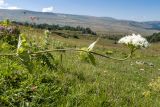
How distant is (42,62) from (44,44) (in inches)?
90.2

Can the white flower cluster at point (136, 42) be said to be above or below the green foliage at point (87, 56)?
above

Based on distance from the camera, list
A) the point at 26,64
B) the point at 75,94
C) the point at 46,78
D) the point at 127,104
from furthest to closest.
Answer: the point at 127,104
the point at 46,78
the point at 75,94
the point at 26,64

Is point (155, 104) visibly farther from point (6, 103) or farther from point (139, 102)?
point (6, 103)

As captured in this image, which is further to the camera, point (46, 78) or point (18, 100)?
point (46, 78)

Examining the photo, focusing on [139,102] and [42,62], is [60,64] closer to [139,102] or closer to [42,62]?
[42,62]

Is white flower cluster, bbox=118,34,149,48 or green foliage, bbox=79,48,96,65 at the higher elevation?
white flower cluster, bbox=118,34,149,48

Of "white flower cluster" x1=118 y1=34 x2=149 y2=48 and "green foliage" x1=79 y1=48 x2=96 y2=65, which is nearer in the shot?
"green foliage" x1=79 y1=48 x2=96 y2=65

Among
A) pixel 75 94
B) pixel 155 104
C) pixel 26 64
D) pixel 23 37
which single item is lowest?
pixel 155 104

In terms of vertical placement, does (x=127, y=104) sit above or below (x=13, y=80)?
below

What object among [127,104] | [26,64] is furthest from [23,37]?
[127,104]

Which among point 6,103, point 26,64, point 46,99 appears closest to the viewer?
point 26,64

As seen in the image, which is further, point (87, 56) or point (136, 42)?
point (136, 42)

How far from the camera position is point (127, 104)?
705cm

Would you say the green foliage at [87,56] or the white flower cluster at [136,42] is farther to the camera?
the white flower cluster at [136,42]
